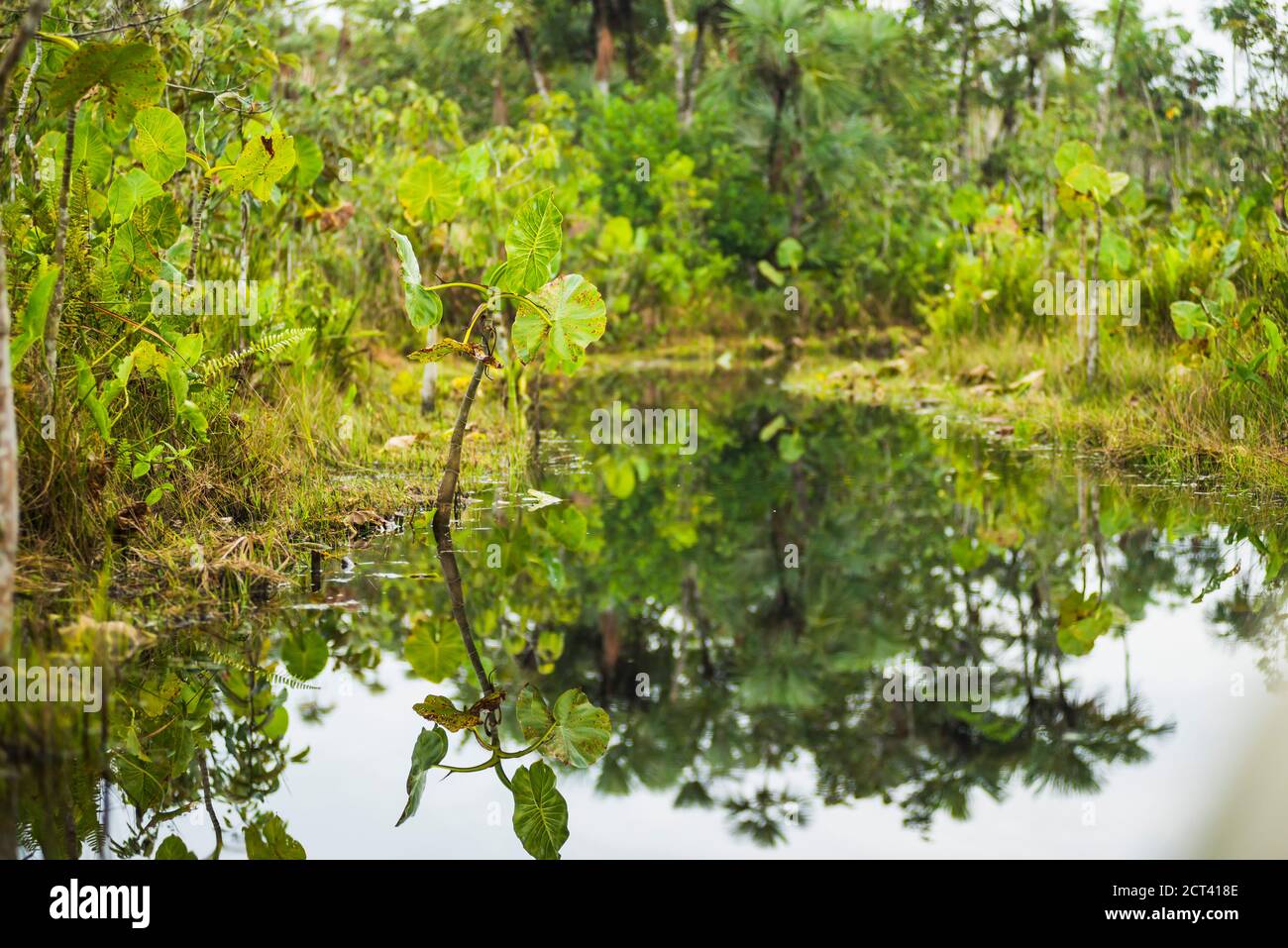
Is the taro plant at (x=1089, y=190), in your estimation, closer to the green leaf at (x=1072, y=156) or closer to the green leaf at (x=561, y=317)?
the green leaf at (x=1072, y=156)

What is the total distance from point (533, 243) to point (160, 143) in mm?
1121

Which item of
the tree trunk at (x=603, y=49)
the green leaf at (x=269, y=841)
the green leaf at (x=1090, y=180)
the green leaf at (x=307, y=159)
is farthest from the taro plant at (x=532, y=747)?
the tree trunk at (x=603, y=49)

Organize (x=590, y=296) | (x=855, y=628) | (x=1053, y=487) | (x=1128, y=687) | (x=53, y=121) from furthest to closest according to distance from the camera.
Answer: (x=1053, y=487) → (x=53, y=121) → (x=590, y=296) → (x=855, y=628) → (x=1128, y=687)

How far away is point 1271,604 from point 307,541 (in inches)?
109

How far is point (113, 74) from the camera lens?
9.04 ft

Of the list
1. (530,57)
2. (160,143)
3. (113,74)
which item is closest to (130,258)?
(160,143)

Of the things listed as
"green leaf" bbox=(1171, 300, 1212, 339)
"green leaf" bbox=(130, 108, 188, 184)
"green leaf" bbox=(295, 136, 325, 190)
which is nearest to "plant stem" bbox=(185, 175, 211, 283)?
"green leaf" bbox=(130, 108, 188, 184)

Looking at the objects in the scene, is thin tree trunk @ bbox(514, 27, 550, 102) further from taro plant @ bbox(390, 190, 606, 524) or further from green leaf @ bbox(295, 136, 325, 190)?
taro plant @ bbox(390, 190, 606, 524)

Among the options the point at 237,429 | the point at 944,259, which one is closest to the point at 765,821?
the point at 237,429

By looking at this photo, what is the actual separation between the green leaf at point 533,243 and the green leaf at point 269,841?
2285 millimetres

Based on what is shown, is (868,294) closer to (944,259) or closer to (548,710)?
(944,259)

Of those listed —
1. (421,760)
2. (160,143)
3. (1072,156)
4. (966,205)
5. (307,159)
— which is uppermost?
(966,205)

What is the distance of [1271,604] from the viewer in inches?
133

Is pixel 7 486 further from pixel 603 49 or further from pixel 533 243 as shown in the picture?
pixel 603 49
